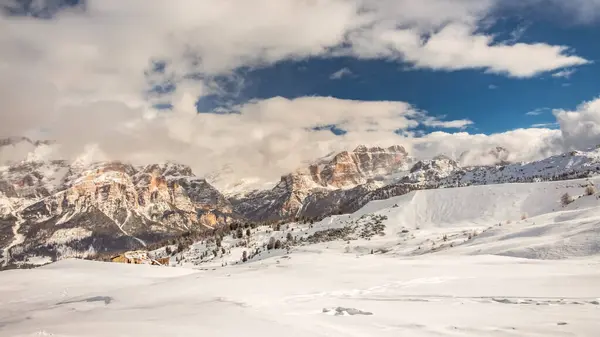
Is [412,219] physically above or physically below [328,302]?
below

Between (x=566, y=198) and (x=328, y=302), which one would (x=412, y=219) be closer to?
(x=566, y=198)

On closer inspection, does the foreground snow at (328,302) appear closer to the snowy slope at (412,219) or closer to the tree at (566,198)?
the snowy slope at (412,219)

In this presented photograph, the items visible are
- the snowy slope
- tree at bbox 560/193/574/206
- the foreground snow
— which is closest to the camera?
the foreground snow

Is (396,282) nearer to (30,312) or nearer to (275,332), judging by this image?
(275,332)

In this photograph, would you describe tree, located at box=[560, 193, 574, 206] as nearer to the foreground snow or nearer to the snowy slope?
the snowy slope

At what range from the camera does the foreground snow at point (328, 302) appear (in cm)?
978

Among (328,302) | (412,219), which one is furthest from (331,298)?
(412,219)

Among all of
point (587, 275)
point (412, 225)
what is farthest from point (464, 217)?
point (587, 275)

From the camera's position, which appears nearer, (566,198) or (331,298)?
(331,298)

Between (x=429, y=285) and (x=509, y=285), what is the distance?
2690 mm

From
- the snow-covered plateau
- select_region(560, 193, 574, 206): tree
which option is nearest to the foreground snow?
the snow-covered plateau

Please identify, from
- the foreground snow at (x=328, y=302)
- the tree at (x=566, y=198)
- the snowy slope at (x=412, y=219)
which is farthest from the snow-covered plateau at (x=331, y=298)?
the tree at (x=566, y=198)

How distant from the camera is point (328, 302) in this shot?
44.2ft

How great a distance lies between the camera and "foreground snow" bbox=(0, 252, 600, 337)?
9.78 metres
